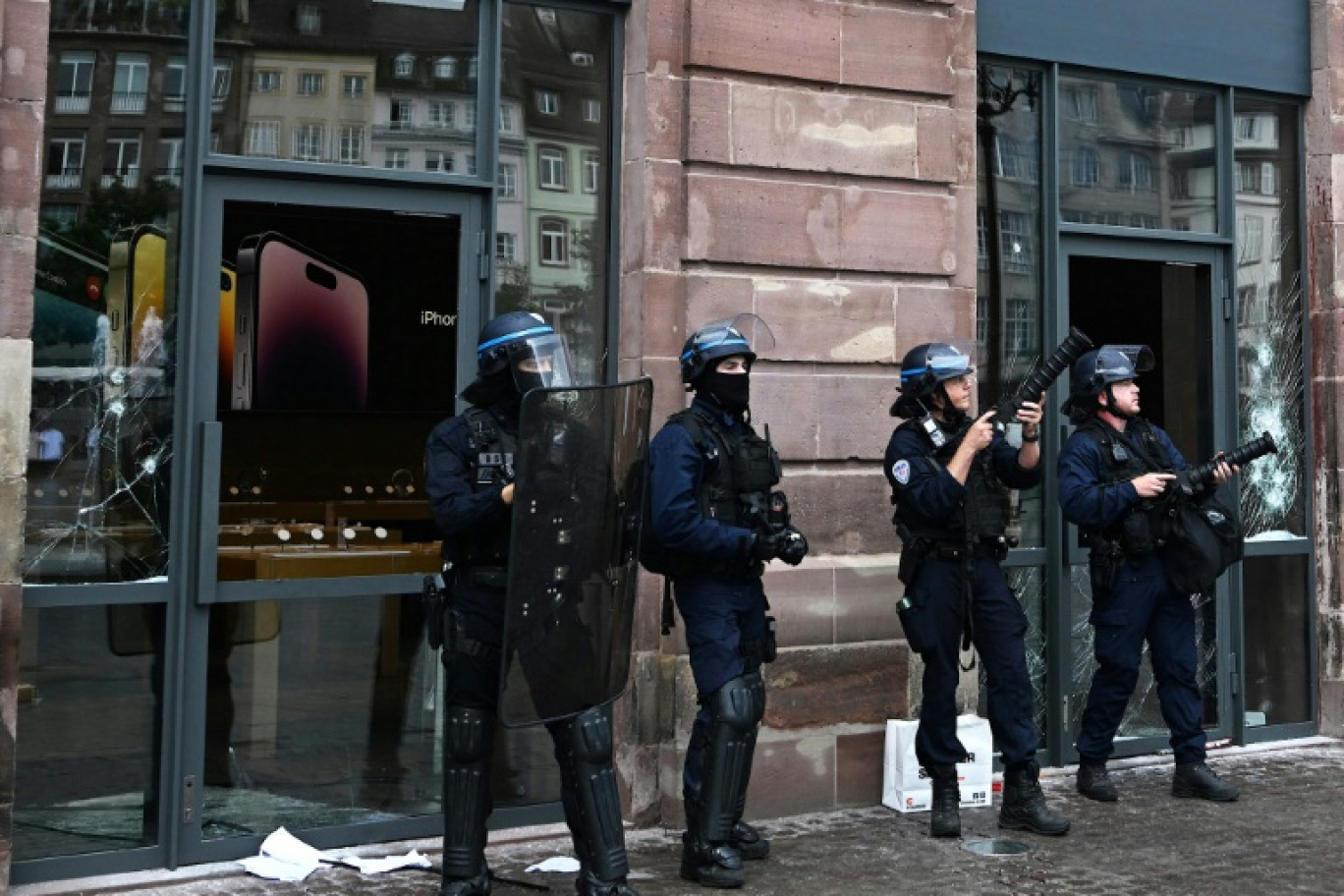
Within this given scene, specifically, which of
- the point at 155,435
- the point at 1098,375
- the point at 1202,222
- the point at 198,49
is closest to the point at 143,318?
the point at 155,435

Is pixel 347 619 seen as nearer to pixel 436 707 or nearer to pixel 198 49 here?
pixel 436 707

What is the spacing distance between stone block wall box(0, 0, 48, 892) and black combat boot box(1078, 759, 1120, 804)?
14.8ft

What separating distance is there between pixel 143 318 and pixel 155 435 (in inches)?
17.2

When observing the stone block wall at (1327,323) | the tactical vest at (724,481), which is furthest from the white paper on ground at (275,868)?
the stone block wall at (1327,323)

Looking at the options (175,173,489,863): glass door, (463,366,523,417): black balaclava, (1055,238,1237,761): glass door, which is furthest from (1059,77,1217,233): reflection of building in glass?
(463,366,523,417): black balaclava

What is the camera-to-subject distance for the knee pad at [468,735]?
5465 millimetres

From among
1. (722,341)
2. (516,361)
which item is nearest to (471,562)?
(516,361)

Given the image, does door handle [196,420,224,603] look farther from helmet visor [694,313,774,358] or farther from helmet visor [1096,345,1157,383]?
helmet visor [1096,345,1157,383]

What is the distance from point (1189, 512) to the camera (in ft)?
24.1

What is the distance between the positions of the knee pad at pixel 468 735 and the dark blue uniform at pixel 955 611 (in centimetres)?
203

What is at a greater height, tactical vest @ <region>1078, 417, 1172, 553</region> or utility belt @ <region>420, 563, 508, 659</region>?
tactical vest @ <region>1078, 417, 1172, 553</region>

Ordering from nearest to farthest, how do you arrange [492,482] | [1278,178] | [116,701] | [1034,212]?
[492,482], [116,701], [1034,212], [1278,178]

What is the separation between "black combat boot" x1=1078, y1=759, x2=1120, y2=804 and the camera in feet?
24.2

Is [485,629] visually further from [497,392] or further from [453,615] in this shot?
[497,392]
